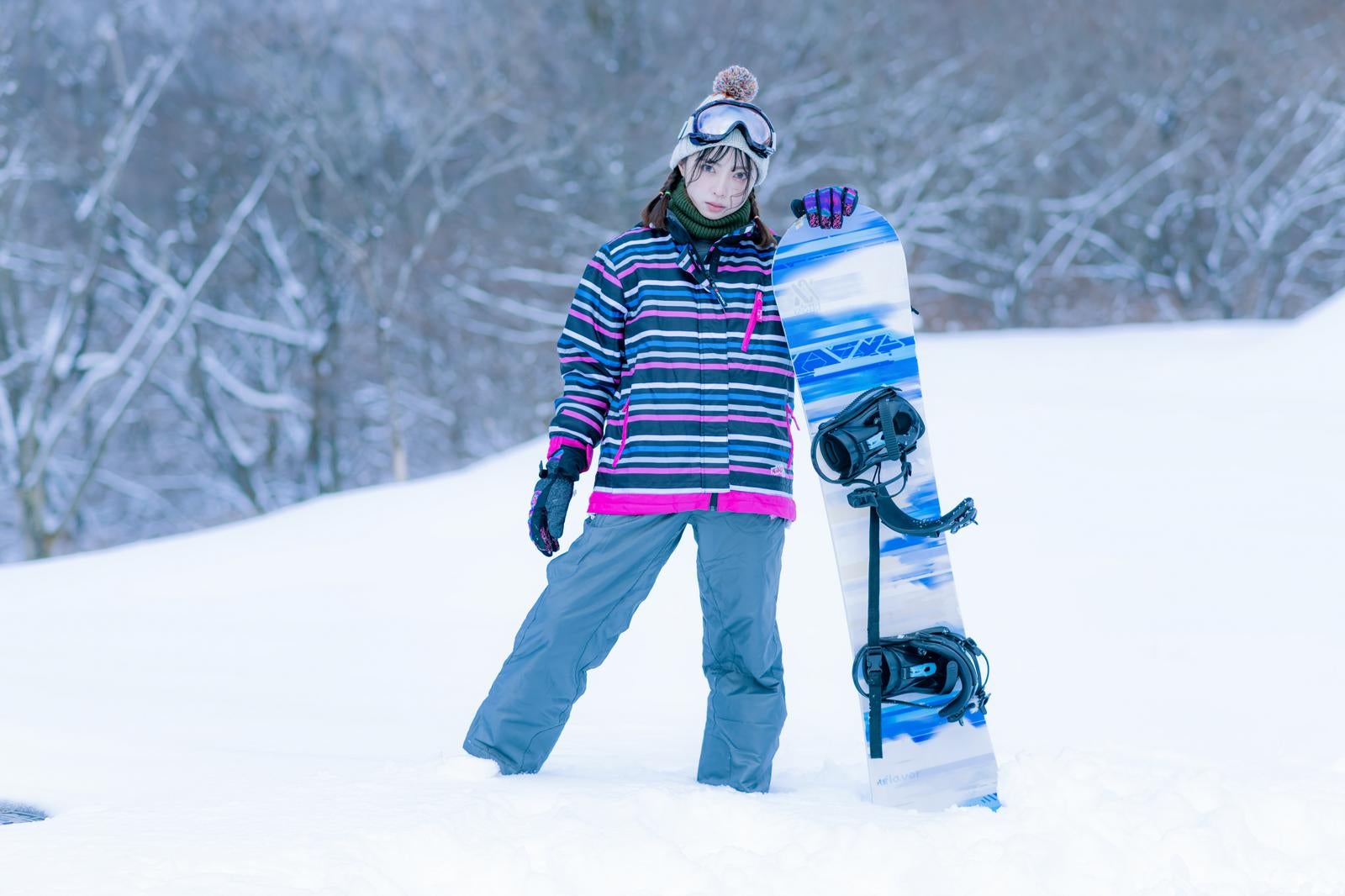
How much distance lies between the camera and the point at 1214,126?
17.1 meters

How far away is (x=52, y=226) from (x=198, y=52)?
11.5 ft

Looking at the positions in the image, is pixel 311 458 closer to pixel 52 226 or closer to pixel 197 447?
pixel 197 447

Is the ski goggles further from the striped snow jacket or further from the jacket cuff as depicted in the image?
the jacket cuff

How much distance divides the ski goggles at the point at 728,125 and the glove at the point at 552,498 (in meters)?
0.73

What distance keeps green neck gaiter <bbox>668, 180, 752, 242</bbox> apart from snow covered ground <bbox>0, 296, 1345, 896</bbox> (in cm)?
117

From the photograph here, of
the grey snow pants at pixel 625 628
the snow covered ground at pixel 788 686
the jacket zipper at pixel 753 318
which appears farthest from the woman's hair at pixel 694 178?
the snow covered ground at pixel 788 686

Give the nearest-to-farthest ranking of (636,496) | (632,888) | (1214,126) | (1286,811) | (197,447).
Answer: (632,888)
(1286,811)
(636,496)
(1214,126)
(197,447)

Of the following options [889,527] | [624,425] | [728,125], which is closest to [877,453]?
[889,527]

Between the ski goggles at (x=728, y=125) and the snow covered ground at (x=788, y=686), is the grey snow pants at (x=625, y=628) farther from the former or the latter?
the ski goggles at (x=728, y=125)

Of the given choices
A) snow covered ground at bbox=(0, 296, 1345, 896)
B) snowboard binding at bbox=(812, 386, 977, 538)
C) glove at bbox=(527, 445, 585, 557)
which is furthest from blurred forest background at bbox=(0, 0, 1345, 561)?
snowboard binding at bbox=(812, 386, 977, 538)

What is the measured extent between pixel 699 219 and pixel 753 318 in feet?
0.81

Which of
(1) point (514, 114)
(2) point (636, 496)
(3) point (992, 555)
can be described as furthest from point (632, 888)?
(1) point (514, 114)

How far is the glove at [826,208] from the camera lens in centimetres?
246

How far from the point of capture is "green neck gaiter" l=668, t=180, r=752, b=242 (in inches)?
93.2
